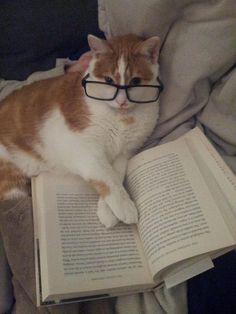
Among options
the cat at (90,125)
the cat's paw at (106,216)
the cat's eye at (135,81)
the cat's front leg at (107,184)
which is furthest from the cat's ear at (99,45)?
the cat's paw at (106,216)

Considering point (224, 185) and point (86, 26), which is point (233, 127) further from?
point (86, 26)

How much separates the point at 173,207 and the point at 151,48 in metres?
0.40

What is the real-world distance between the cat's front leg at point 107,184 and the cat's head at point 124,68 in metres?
0.15

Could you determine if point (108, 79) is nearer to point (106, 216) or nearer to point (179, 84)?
point (179, 84)

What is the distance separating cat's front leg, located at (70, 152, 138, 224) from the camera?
2.69 ft

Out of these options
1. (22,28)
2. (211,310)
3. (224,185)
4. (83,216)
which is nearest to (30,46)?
(22,28)

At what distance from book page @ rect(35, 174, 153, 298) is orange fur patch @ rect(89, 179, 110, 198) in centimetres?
4

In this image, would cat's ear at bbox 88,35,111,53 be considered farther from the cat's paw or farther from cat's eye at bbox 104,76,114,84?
the cat's paw

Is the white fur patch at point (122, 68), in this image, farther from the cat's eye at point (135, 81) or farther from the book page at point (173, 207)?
the book page at point (173, 207)

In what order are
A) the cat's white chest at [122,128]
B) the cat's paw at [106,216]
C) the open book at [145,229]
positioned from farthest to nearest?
the cat's white chest at [122,128] < the cat's paw at [106,216] < the open book at [145,229]

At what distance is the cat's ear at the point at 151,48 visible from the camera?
2.86ft

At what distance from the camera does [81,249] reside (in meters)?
0.79

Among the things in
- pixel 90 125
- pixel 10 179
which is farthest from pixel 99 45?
pixel 10 179

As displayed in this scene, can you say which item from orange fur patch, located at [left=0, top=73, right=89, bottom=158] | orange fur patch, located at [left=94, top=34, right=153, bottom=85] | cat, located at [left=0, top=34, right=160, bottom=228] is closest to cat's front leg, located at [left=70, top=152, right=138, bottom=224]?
cat, located at [left=0, top=34, right=160, bottom=228]
